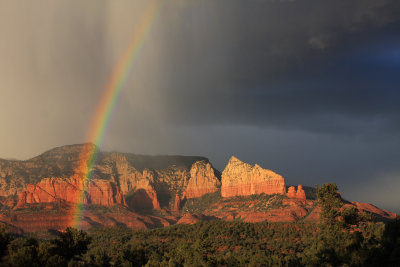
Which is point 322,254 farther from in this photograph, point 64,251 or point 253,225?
point 253,225

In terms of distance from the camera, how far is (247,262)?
10656 cm

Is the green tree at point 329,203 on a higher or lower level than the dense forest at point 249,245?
higher

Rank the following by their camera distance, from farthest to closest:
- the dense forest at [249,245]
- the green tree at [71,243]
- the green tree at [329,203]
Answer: the green tree at [329,203]
the green tree at [71,243]
the dense forest at [249,245]

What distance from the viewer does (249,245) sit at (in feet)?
478

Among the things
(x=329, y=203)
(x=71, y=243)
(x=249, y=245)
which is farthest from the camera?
(x=249, y=245)

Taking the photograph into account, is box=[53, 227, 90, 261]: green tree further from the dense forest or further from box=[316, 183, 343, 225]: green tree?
box=[316, 183, 343, 225]: green tree

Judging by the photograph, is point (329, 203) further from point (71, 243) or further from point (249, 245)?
point (71, 243)

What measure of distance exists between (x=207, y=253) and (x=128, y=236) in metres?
81.7

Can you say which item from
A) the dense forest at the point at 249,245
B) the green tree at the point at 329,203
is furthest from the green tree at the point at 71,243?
the green tree at the point at 329,203

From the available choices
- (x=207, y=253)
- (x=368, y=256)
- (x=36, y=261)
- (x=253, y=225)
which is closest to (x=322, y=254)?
(x=368, y=256)

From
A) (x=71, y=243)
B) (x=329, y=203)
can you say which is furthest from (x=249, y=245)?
(x=71, y=243)

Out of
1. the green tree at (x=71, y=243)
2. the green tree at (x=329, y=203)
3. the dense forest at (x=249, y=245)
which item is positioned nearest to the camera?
the dense forest at (x=249, y=245)

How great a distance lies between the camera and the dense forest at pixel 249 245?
228 ft

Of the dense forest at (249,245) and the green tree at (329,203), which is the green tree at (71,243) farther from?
the green tree at (329,203)
